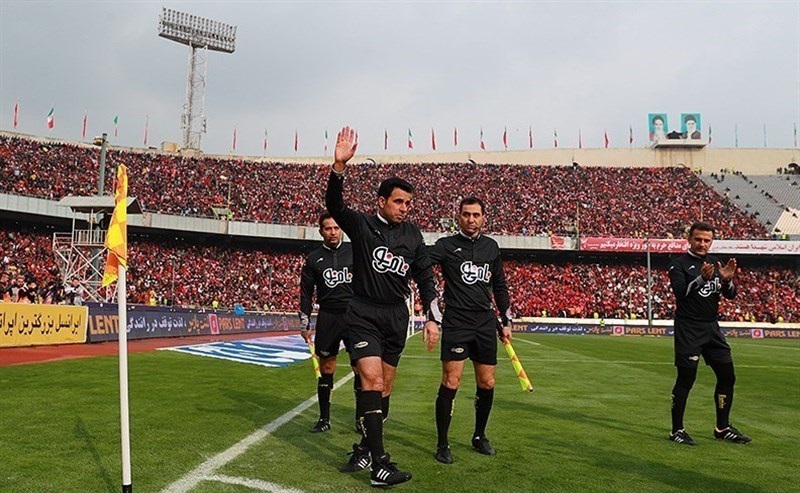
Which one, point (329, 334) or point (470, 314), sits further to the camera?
point (329, 334)

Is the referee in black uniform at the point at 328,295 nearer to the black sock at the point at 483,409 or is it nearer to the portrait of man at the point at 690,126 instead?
the black sock at the point at 483,409

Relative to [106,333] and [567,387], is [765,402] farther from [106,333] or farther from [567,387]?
[106,333]

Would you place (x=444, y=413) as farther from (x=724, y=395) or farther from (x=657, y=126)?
(x=657, y=126)

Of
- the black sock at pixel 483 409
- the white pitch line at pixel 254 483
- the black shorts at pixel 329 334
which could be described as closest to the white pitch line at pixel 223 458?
the white pitch line at pixel 254 483

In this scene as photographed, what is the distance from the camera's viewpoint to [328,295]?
7.47 meters

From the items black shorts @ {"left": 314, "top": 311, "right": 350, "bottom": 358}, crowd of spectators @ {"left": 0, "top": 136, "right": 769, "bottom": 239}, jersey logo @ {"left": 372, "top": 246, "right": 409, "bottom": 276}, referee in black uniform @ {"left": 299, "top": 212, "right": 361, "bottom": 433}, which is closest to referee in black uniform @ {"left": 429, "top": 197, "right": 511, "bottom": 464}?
jersey logo @ {"left": 372, "top": 246, "right": 409, "bottom": 276}

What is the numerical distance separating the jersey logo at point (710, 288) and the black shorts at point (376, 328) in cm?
374

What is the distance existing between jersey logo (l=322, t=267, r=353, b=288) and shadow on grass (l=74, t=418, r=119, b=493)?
2.97m

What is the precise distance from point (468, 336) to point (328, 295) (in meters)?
2.08

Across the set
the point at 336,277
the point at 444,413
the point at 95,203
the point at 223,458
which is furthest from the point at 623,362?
the point at 95,203

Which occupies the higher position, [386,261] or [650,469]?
[386,261]

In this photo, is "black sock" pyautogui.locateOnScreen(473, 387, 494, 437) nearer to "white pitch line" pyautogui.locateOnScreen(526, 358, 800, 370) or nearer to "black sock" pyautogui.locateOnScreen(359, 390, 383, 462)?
"black sock" pyautogui.locateOnScreen(359, 390, 383, 462)

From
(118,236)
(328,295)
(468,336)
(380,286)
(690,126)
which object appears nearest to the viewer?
(118,236)

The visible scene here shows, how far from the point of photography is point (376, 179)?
5869 centimetres
